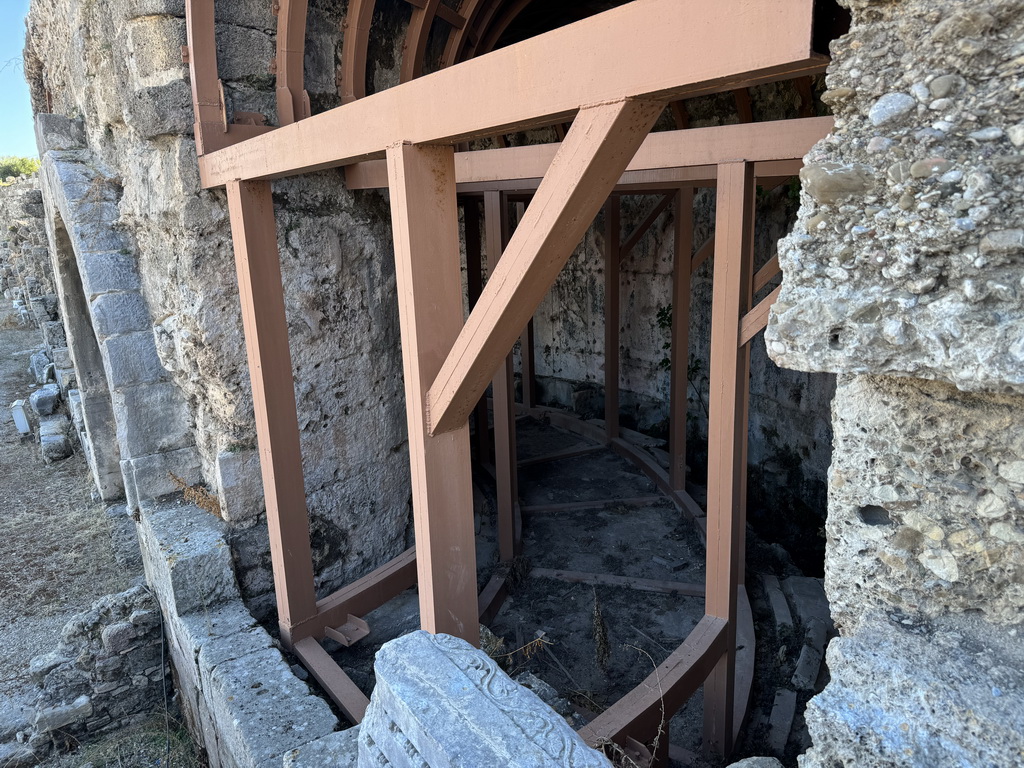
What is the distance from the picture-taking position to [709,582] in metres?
3.48

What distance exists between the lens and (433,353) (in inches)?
84.4

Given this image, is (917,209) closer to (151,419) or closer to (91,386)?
(151,419)

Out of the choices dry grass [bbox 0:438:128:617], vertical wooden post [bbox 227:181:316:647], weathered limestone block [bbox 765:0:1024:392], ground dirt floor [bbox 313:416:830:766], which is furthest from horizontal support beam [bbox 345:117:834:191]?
dry grass [bbox 0:438:128:617]

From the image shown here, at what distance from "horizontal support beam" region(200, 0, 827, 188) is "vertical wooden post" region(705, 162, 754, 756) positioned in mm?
1445

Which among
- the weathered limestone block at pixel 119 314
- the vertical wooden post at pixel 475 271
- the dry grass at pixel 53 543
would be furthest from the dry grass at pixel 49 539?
the vertical wooden post at pixel 475 271

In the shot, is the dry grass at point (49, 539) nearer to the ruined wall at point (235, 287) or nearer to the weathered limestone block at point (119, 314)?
the ruined wall at point (235, 287)

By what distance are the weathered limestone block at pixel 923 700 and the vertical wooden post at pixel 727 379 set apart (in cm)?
182

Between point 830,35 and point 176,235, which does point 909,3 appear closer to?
point 830,35

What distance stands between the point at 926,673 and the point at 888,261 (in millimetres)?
722

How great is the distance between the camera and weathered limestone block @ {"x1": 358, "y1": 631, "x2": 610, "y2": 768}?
158 cm

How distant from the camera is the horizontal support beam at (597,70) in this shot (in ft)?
4.01

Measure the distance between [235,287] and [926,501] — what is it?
3400mm

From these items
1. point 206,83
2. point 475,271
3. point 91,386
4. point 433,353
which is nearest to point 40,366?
point 91,386

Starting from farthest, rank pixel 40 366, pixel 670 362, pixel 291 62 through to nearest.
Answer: pixel 40 366 → pixel 670 362 → pixel 291 62
